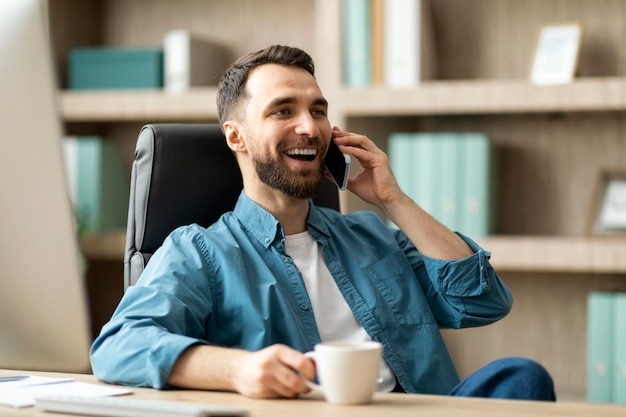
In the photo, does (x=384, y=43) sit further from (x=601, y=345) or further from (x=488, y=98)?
(x=601, y=345)

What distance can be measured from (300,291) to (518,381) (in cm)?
55

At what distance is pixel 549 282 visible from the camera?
2.76 m

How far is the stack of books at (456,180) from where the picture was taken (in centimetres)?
252

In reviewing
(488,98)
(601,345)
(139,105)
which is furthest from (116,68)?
(601,345)

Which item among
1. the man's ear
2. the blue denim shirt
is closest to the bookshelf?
the blue denim shirt

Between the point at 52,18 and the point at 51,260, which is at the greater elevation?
the point at 52,18

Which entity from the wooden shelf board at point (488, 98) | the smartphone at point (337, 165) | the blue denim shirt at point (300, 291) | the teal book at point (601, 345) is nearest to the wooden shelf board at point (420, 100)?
the wooden shelf board at point (488, 98)

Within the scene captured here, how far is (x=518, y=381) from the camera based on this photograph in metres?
1.05

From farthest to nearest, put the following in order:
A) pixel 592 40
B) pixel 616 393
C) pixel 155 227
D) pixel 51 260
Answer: pixel 592 40 → pixel 616 393 → pixel 155 227 → pixel 51 260

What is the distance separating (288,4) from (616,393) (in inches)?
61.8

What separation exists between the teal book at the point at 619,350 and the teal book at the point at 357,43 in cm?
92

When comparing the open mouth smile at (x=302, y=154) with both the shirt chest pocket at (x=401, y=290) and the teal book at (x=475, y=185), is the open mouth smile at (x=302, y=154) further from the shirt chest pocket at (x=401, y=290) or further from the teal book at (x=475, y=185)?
the teal book at (x=475, y=185)

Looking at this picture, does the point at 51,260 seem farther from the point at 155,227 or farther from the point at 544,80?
the point at 544,80

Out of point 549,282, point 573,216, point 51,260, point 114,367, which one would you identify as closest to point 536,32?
point 573,216
